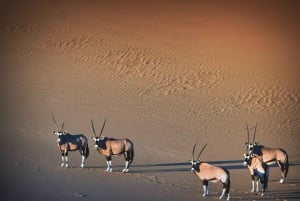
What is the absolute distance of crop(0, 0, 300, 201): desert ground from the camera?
12.8 meters

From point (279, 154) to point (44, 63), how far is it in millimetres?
13450

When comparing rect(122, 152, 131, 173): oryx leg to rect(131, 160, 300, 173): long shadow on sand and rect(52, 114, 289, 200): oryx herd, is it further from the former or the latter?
rect(131, 160, 300, 173): long shadow on sand

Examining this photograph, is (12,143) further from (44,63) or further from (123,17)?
(123,17)

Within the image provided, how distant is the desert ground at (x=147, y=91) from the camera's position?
42.1 ft

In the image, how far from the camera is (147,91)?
21469 millimetres

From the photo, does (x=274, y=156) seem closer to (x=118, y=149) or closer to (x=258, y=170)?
(x=258, y=170)

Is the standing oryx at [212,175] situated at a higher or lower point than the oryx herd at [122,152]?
lower

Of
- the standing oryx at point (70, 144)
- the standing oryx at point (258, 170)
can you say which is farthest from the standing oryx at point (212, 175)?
the standing oryx at point (70, 144)

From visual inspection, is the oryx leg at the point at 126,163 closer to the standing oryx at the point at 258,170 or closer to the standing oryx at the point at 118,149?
the standing oryx at the point at 118,149

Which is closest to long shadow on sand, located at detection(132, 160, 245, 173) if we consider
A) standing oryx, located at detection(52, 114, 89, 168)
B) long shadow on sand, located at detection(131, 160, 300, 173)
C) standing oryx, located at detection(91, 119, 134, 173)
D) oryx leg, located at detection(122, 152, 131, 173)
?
long shadow on sand, located at detection(131, 160, 300, 173)

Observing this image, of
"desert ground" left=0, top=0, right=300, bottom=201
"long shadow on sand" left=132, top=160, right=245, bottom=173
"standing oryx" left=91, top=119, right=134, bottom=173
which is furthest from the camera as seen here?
"long shadow on sand" left=132, top=160, right=245, bottom=173

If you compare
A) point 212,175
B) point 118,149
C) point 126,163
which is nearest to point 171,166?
point 126,163

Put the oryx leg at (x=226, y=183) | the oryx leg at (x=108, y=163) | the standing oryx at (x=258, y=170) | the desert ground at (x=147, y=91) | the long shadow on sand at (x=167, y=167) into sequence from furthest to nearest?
the long shadow on sand at (x=167, y=167) → the oryx leg at (x=108, y=163) → the desert ground at (x=147, y=91) → the standing oryx at (x=258, y=170) → the oryx leg at (x=226, y=183)

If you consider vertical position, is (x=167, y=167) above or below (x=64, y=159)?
below
